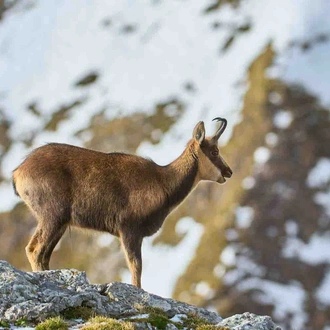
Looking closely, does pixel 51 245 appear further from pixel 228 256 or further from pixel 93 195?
pixel 228 256

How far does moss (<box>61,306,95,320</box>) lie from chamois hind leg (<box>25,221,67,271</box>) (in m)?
4.31

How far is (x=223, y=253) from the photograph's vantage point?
91.8 m

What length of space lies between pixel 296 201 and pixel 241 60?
99.3 ft

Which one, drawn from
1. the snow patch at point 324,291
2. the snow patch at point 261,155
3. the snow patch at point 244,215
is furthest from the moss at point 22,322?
the snow patch at point 261,155

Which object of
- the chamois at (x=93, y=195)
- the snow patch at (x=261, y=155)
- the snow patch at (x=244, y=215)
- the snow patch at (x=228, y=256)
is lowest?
the chamois at (x=93, y=195)

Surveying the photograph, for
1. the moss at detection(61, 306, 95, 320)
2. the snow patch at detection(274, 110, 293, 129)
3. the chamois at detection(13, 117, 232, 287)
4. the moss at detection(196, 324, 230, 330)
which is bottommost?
the moss at detection(196, 324, 230, 330)

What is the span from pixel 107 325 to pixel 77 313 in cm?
154

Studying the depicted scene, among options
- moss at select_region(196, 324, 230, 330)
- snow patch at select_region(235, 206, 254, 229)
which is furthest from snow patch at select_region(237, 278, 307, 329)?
moss at select_region(196, 324, 230, 330)

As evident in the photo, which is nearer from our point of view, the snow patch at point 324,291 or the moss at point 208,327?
the moss at point 208,327

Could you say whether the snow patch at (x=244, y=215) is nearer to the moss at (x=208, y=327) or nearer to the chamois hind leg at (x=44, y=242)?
the chamois hind leg at (x=44, y=242)

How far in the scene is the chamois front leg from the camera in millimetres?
22094

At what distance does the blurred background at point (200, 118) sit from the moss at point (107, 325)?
63.8 meters

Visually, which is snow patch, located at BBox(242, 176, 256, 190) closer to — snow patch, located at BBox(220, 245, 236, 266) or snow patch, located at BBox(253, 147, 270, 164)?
snow patch, located at BBox(253, 147, 270, 164)

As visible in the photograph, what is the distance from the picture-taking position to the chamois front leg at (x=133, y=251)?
22.1 metres
